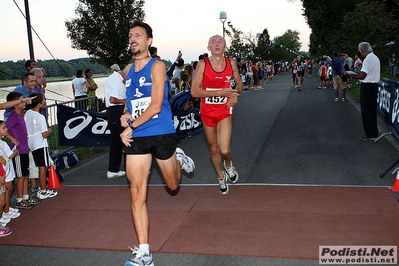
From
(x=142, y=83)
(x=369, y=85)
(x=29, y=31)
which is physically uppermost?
(x=29, y=31)

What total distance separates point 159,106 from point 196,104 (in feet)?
27.6

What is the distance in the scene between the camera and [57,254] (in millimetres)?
4453

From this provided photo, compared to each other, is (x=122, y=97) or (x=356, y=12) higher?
(x=356, y=12)

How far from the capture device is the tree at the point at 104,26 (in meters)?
24.5

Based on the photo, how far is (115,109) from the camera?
305 inches

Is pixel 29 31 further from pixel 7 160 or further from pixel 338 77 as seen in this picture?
pixel 338 77

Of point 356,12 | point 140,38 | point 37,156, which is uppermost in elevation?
point 356,12

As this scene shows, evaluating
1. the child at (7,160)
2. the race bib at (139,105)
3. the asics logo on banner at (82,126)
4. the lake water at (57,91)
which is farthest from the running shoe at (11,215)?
the lake water at (57,91)

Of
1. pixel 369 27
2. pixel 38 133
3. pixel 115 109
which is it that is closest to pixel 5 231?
pixel 38 133

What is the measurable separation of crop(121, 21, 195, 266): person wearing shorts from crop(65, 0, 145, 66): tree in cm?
2122

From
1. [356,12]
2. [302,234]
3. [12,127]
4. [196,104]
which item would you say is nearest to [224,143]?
[302,234]

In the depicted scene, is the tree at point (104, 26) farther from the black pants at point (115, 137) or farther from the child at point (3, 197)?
the child at point (3, 197)

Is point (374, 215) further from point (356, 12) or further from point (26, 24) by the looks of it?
point (356, 12)

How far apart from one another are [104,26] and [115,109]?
18520 millimetres
